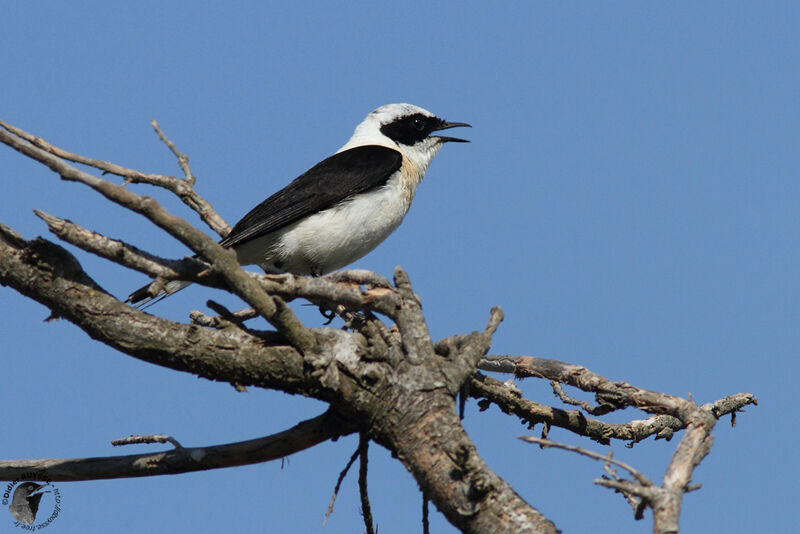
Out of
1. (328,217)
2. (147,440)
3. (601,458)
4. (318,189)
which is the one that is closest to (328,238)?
(328,217)

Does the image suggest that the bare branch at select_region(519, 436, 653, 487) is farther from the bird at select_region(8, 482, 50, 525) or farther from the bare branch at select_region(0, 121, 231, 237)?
the bare branch at select_region(0, 121, 231, 237)

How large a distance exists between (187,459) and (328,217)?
3.22m

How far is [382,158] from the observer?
7.39 metres

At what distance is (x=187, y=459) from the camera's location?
154 inches

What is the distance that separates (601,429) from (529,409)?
0.45 m

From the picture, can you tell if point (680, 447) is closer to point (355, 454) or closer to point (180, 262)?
point (355, 454)

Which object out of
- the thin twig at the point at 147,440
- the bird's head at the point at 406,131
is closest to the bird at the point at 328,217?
the bird's head at the point at 406,131

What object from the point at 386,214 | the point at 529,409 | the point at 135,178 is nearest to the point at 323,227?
the point at 386,214

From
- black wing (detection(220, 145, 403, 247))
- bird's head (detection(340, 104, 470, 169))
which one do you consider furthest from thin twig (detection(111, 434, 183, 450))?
bird's head (detection(340, 104, 470, 169))

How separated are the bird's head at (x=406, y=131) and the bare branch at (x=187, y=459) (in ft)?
14.7

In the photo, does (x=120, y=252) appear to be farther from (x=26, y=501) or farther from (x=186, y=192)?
(x=186, y=192)

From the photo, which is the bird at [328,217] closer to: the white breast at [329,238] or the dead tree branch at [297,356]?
the white breast at [329,238]

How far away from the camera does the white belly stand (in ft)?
22.3

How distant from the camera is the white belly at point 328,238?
679 cm
